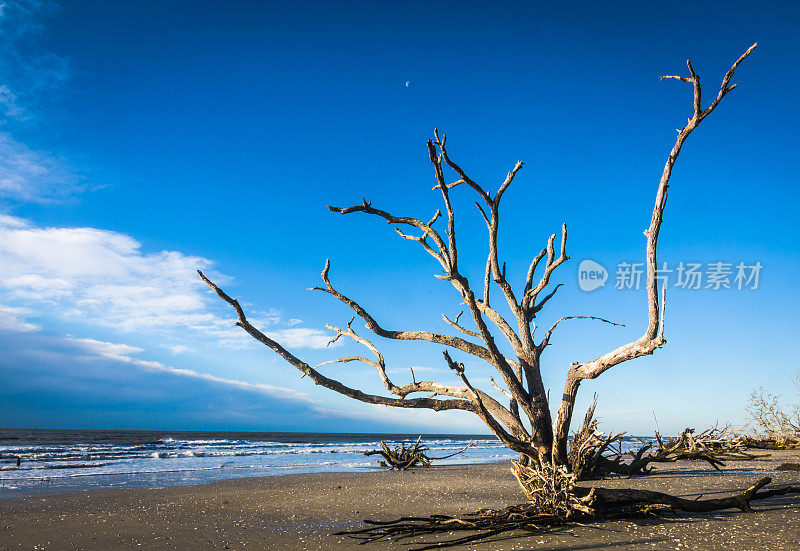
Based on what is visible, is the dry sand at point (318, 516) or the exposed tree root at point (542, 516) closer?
the dry sand at point (318, 516)

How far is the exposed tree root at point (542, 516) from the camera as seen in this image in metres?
5.37

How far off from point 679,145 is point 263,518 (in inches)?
299

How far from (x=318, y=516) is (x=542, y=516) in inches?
133

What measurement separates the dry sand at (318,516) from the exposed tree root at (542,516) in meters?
0.13

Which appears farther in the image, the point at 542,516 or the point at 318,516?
the point at 318,516

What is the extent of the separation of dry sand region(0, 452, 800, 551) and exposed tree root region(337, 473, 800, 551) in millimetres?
134

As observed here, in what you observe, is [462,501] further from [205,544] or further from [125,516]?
[125,516]

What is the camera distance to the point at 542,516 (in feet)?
18.2

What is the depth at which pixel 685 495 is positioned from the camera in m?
8.15

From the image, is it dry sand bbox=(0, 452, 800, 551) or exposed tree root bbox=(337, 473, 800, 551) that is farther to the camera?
exposed tree root bbox=(337, 473, 800, 551)

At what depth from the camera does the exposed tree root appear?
537 centimetres

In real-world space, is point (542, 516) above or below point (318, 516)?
above

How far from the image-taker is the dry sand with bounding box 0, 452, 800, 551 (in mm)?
5184

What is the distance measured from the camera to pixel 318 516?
24.1 ft
